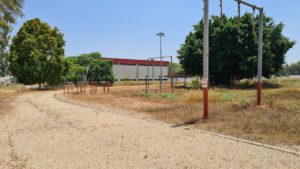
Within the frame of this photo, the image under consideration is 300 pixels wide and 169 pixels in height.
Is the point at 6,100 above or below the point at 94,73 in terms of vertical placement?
below

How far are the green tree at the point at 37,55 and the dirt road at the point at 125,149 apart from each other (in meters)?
24.1

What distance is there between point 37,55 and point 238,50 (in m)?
21.8

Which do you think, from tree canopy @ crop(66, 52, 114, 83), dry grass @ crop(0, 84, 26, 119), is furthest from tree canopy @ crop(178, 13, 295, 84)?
dry grass @ crop(0, 84, 26, 119)

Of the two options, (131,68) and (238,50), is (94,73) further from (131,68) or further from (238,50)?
(238,50)

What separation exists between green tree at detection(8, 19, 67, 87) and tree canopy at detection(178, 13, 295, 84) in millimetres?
15376

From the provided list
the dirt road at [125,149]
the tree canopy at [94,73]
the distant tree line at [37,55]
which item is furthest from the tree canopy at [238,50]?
the dirt road at [125,149]

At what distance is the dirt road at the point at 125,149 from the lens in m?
5.11

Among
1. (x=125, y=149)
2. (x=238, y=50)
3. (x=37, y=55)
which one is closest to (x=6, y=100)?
(x=37, y=55)

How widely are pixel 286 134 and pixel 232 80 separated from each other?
2544cm

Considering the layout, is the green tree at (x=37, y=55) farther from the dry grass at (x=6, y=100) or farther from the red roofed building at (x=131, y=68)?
the red roofed building at (x=131, y=68)

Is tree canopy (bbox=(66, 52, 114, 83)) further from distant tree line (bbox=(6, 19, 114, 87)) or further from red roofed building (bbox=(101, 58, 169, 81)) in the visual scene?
red roofed building (bbox=(101, 58, 169, 81))

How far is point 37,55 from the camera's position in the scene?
3106 centimetres

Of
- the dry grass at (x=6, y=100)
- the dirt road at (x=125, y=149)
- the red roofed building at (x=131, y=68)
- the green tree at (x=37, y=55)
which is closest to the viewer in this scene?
the dirt road at (x=125, y=149)

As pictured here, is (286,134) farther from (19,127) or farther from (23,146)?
(19,127)
